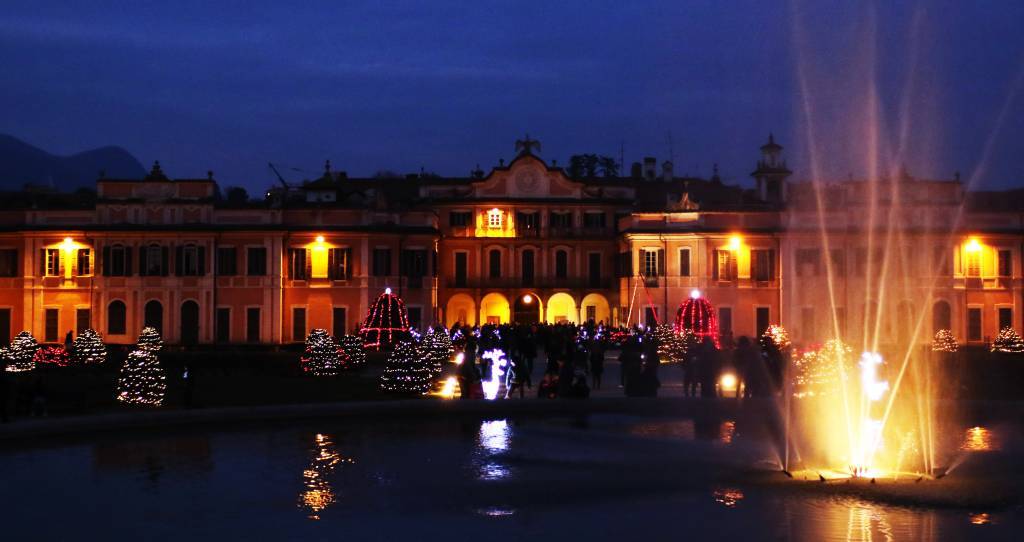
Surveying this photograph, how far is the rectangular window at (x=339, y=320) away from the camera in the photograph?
50303 millimetres

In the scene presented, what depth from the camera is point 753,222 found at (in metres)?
53.1

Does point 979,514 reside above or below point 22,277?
below

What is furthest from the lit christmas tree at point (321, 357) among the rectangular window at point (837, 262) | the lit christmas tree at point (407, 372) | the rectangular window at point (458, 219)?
the rectangular window at point (837, 262)

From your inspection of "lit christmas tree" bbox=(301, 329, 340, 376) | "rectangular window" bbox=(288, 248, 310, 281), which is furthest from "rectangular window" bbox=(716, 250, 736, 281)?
"lit christmas tree" bbox=(301, 329, 340, 376)

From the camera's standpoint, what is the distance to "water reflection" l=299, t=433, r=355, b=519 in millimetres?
12480

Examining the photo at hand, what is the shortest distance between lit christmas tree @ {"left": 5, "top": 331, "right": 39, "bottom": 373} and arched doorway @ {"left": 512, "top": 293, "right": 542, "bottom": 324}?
28.6m

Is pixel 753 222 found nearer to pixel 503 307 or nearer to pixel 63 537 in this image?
pixel 503 307

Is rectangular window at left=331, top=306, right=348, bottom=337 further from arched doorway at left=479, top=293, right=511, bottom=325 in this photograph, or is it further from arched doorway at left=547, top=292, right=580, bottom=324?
arched doorway at left=547, top=292, right=580, bottom=324

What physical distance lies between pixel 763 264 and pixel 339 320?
20.5 meters

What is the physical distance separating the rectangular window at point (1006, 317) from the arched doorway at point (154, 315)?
3930 cm

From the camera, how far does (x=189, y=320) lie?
5003 cm

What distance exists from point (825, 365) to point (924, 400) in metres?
2.11

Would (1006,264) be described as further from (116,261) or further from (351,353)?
A: (116,261)

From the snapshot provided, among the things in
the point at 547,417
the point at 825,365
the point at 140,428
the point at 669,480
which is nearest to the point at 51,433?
the point at 140,428
